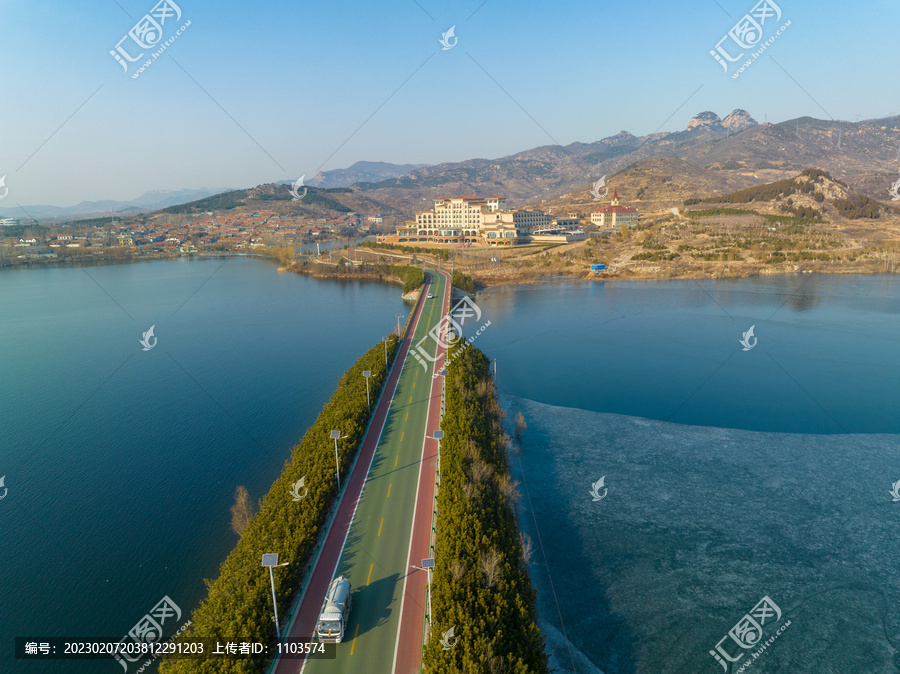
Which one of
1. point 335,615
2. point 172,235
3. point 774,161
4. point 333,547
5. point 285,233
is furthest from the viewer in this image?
point 774,161

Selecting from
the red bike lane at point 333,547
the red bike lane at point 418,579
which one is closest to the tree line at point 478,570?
the red bike lane at point 418,579

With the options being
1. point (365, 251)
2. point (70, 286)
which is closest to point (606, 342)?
point (365, 251)

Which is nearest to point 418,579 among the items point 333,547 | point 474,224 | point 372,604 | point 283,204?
point 372,604

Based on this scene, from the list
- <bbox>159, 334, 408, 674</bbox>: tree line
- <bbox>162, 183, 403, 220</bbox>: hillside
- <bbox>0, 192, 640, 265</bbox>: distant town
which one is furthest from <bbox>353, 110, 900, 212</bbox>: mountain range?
<bbox>159, 334, 408, 674</bbox>: tree line

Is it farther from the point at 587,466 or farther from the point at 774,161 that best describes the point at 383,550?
the point at 774,161

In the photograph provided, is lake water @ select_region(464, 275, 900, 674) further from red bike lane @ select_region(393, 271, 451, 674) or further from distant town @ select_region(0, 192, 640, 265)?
distant town @ select_region(0, 192, 640, 265)
